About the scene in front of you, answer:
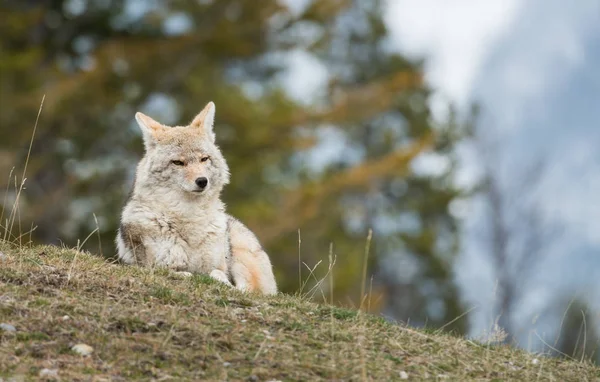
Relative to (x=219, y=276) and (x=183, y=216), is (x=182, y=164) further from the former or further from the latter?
(x=219, y=276)

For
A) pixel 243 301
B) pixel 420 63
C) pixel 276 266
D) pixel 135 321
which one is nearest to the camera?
pixel 135 321

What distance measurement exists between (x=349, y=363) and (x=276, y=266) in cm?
2079

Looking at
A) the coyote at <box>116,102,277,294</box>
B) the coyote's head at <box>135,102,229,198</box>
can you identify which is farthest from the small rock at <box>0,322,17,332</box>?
the coyote's head at <box>135,102,229,198</box>

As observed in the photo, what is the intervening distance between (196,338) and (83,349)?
0.74m

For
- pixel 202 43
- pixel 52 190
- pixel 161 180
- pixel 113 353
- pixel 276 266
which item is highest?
pixel 202 43

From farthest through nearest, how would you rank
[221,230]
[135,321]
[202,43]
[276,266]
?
1. [276,266]
2. [202,43]
3. [221,230]
4. [135,321]

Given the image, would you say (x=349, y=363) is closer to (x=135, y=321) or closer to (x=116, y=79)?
(x=135, y=321)

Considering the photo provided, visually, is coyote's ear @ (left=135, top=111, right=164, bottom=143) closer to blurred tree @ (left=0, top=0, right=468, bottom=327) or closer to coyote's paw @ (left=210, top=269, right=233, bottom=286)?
coyote's paw @ (left=210, top=269, right=233, bottom=286)

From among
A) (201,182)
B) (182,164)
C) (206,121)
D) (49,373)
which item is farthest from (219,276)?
(49,373)

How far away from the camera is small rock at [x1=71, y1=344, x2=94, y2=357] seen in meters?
5.55

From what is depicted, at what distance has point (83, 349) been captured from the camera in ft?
18.3

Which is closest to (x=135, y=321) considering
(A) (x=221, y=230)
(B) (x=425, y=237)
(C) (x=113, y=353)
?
(C) (x=113, y=353)

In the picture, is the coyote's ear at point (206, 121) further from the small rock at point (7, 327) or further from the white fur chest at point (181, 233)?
the small rock at point (7, 327)

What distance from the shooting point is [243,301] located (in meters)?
6.89
